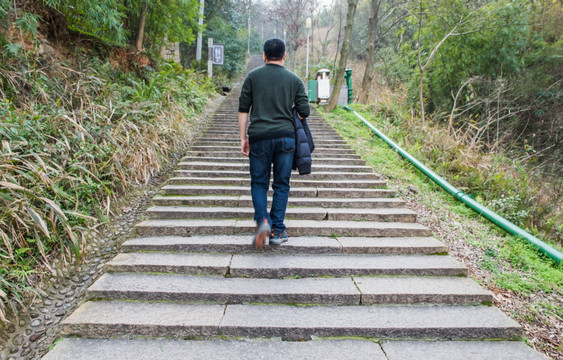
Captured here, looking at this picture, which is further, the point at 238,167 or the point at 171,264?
the point at 238,167

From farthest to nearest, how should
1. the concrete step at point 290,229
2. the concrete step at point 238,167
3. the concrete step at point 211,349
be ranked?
the concrete step at point 238,167
the concrete step at point 290,229
the concrete step at point 211,349

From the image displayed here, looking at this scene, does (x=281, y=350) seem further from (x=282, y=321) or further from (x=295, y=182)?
(x=295, y=182)

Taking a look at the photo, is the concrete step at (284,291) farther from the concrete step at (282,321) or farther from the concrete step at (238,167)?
the concrete step at (238,167)

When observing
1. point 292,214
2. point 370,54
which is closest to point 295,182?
point 292,214

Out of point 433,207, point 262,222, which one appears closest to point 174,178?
point 262,222

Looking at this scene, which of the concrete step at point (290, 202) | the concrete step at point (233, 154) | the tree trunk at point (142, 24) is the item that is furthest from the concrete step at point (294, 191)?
the tree trunk at point (142, 24)

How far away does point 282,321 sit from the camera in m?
2.21

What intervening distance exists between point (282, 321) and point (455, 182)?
3952 millimetres

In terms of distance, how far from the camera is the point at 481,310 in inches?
94.8

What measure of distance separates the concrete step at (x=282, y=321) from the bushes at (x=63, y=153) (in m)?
0.68

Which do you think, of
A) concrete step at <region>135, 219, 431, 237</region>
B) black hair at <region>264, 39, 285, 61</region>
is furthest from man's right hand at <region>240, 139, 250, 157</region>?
concrete step at <region>135, 219, 431, 237</region>

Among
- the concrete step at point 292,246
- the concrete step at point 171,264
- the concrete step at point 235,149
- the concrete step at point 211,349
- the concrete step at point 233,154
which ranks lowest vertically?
the concrete step at point 211,349

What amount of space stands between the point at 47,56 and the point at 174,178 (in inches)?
113

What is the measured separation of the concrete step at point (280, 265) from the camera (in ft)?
8.89
